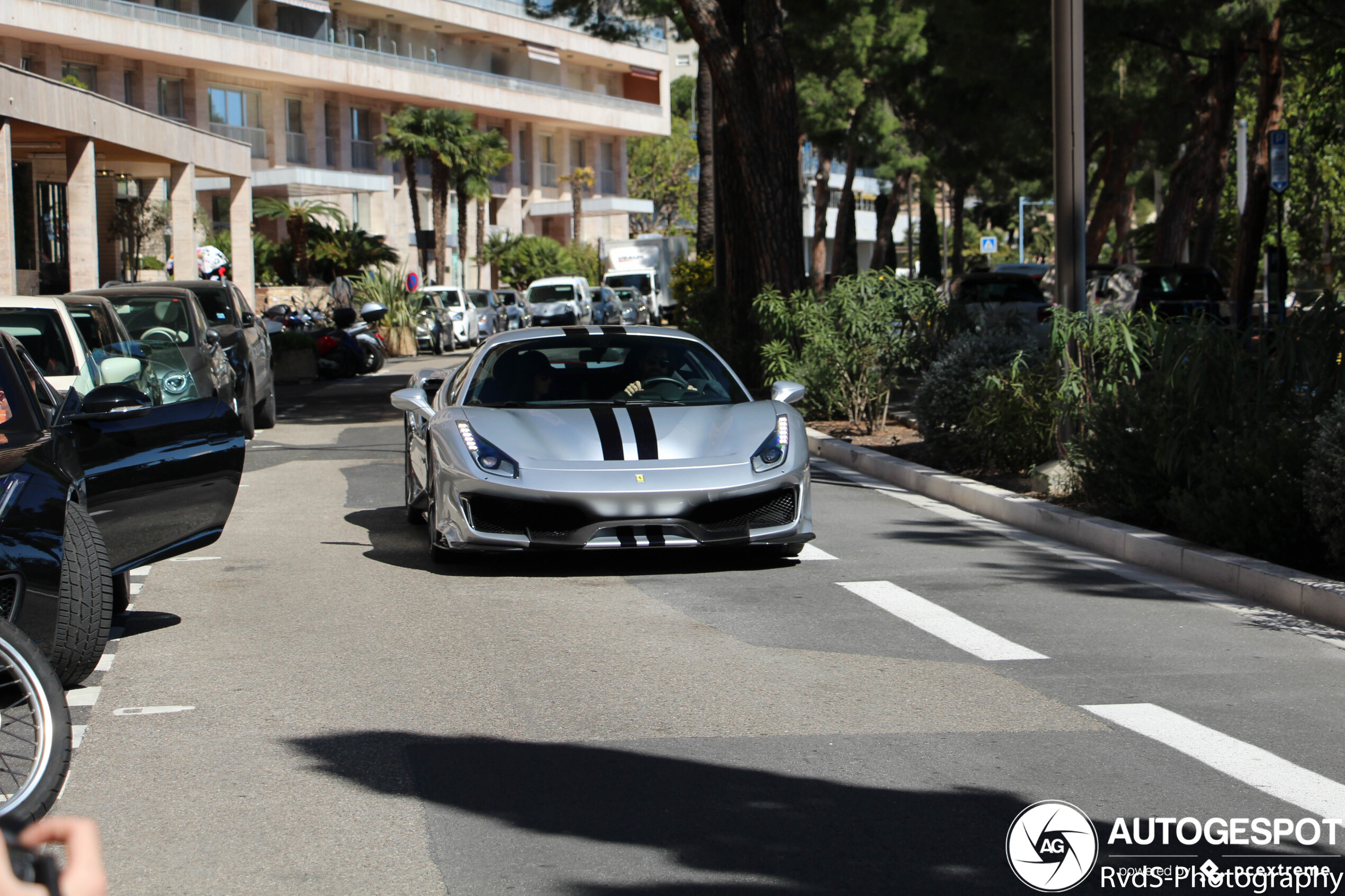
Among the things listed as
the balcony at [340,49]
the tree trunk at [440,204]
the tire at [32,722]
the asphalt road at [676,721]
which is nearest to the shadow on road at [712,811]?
the asphalt road at [676,721]

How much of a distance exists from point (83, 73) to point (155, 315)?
4161 cm

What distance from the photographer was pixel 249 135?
59531 millimetres

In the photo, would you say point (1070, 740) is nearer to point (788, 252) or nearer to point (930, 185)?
point (788, 252)

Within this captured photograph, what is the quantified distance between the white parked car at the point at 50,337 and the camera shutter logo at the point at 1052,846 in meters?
6.51

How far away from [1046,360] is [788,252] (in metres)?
8.66

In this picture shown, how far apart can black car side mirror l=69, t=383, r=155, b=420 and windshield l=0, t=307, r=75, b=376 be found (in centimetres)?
254

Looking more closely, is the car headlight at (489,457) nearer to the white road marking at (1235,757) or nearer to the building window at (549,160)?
the white road marking at (1235,757)

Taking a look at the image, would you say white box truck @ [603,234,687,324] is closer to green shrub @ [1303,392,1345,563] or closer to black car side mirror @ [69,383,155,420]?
green shrub @ [1303,392,1345,563]

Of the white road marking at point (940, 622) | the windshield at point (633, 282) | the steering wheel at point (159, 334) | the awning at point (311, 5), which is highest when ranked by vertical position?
the awning at point (311, 5)

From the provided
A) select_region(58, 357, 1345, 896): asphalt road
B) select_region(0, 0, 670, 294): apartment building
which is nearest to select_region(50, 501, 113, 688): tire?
select_region(58, 357, 1345, 896): asphalt road

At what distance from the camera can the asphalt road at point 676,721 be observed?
4223 millimetres

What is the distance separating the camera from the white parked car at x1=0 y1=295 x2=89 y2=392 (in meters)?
9.14

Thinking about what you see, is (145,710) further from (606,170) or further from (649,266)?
(606,170)

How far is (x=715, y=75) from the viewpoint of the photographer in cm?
2056
